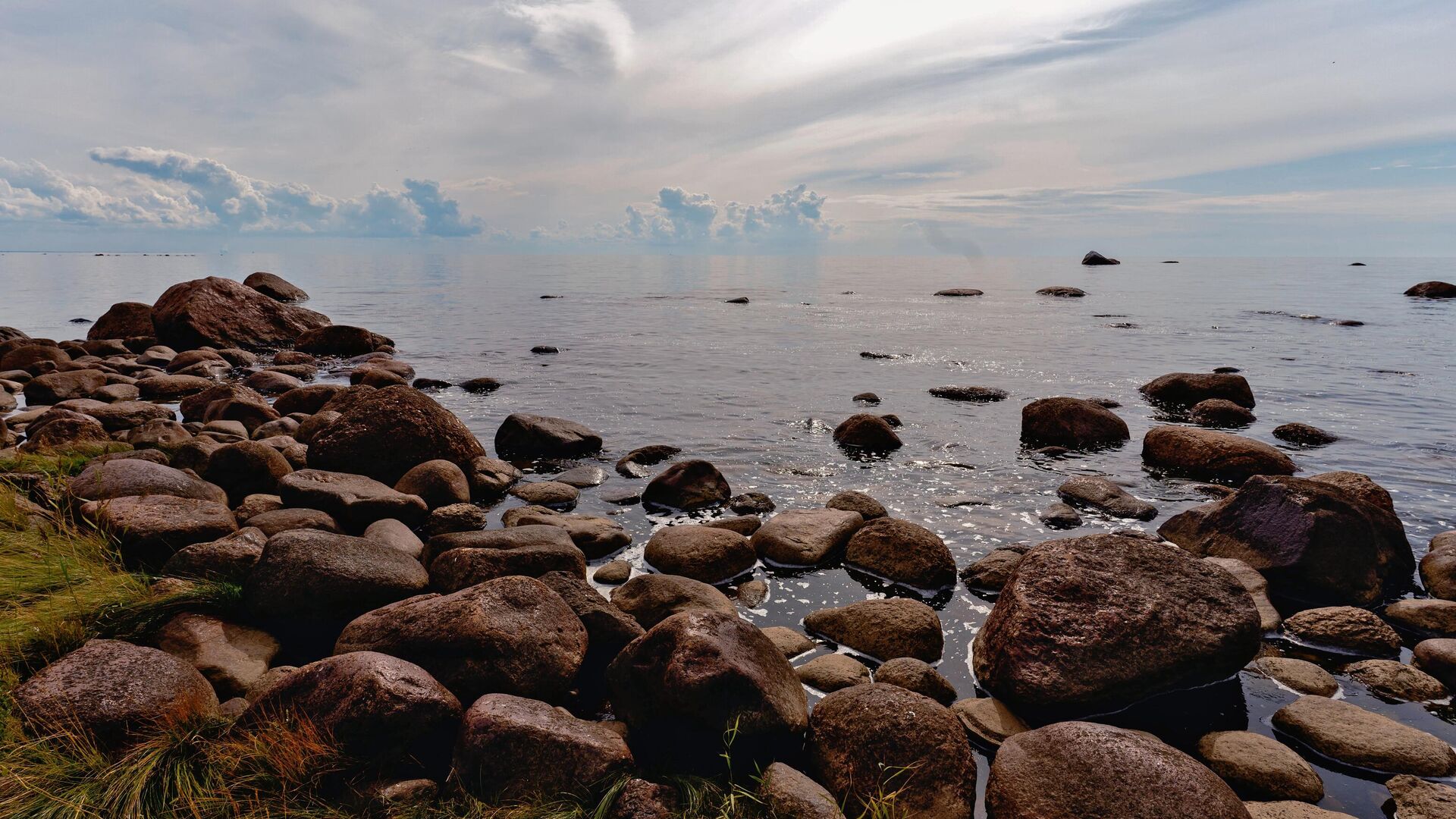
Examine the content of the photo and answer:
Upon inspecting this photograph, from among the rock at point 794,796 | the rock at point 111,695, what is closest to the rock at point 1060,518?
the rock at point 794,796

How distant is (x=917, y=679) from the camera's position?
5652mm

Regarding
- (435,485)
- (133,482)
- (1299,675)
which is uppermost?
(133,482)

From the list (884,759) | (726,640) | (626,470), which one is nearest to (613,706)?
(726,640)

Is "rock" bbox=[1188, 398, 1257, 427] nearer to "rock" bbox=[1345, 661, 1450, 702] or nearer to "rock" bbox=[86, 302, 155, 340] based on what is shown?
"rock" bbox=[1345, 661, 1450, 702]

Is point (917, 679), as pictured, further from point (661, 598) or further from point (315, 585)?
point (315, 585)

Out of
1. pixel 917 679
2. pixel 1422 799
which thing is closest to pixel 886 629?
pixel 917 679

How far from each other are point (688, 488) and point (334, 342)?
2077cm

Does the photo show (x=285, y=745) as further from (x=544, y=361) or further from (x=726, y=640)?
(x=544, y=361)

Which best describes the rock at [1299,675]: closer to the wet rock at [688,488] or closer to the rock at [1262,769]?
the rock at [1262,769]

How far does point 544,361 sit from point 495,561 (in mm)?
18125

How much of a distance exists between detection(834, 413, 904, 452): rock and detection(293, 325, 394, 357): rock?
63.4 feet

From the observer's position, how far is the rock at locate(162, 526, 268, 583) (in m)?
6.22

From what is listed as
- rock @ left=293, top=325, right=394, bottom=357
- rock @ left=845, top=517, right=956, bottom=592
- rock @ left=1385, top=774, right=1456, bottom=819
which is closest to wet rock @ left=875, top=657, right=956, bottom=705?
rock @ left=845, top=517, right=956, bottom=592

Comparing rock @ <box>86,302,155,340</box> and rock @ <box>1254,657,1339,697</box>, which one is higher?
rock @ <box>86,302,155,340</box>
